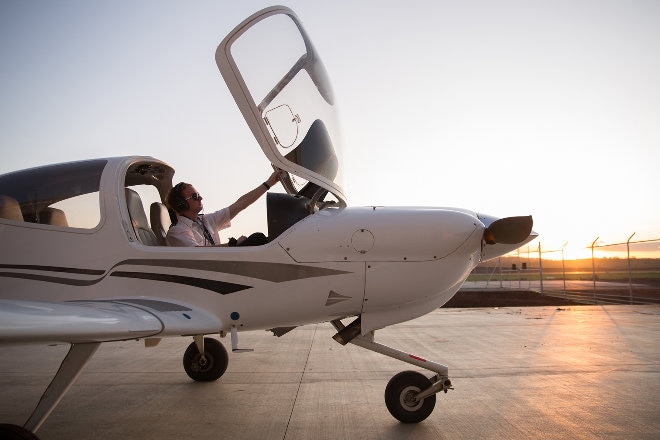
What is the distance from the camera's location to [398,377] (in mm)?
4156

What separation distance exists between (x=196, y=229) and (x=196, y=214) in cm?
15

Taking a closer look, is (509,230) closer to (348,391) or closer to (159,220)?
(348,391)

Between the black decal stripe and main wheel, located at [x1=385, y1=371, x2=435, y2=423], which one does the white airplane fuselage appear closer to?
the black decal stripe

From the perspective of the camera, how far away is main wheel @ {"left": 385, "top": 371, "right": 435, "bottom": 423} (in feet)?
13.3

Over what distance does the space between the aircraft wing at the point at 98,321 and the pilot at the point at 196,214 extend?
710mm

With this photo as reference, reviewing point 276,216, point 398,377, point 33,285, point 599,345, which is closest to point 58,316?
point 33,285

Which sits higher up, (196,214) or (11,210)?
(196,214)

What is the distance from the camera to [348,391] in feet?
16.5

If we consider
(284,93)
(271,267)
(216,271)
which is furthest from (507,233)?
(216,271)

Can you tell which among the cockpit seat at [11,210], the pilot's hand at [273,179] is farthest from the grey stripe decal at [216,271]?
the pilot's hand at [273,179]

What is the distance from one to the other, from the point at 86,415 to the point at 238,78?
9.75 ft

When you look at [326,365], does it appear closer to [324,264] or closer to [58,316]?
[324,264]

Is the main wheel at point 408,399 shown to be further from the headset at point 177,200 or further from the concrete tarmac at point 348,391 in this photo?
the headset at point 177,200

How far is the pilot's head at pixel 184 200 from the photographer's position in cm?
473
